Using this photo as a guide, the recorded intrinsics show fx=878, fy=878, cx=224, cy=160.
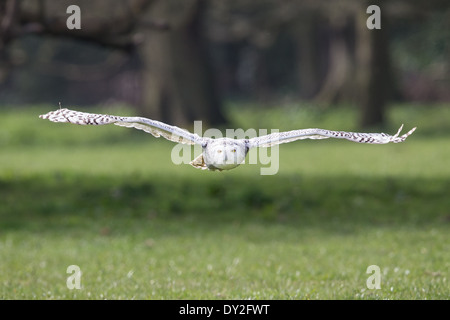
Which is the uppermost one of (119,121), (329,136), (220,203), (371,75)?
(371,75)

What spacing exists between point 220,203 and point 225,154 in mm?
8437

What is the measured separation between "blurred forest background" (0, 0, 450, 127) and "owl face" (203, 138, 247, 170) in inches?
308

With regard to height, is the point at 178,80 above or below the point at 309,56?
below

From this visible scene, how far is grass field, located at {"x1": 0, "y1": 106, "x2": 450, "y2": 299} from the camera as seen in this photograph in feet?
32.3

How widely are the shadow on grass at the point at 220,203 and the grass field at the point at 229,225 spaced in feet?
0.11

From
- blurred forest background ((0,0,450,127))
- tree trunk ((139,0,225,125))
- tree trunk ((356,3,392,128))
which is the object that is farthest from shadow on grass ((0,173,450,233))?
tree trunk ((139,0,225,125))

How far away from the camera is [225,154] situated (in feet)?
25.2

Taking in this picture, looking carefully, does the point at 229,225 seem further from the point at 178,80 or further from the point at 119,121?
the point at 178,80

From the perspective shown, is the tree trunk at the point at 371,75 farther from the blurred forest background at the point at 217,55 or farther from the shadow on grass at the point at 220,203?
the shadow on grass at the point at 220,203

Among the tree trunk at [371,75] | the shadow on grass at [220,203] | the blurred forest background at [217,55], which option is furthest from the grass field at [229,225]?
the tree trunk at [371,75]

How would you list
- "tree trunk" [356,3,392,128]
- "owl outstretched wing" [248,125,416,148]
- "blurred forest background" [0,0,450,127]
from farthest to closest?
"tree trunk" [356,3,392,128]
"blurred forest background" [0,0,450,127]
"owl outstretched wing" [248,125,416,148]

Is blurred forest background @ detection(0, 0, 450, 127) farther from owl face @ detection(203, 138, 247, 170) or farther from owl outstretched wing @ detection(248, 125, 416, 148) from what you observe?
owl outstretched wing @ detection(248, 125, 416, 148)

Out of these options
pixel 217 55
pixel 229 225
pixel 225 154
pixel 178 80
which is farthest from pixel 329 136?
pixel 217 55

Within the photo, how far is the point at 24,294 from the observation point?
930 cm
